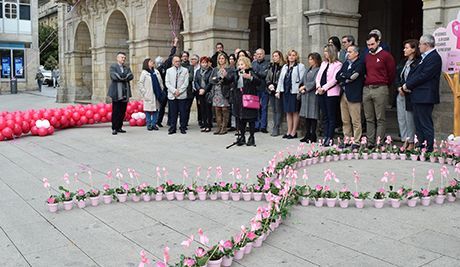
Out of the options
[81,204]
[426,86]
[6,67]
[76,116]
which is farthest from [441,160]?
[6,67]

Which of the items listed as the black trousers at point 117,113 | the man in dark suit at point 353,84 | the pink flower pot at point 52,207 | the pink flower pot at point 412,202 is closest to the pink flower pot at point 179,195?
the pink flower pot at point 52,207

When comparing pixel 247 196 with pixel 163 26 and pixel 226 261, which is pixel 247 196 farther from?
pixel 163 26

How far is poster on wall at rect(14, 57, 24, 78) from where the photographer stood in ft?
133

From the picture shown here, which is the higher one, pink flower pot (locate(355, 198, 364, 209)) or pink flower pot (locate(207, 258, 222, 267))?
pink flower pot (locate(355, 198, 364, 209))

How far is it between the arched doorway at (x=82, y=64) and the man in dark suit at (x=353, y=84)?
17.7 meters

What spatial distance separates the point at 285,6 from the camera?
35.8ft

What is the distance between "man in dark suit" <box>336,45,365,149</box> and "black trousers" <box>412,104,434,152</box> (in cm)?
111

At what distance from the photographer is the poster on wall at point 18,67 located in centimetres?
4059

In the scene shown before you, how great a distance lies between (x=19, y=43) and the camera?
40.9 meters

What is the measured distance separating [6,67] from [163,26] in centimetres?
2781

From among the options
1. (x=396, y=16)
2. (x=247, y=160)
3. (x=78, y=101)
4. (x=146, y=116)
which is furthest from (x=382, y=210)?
(x=78, y=101)

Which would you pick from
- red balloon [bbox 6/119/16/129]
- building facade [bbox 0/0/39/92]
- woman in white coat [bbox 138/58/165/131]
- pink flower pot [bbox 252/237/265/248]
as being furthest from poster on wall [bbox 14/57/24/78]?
pink flower pot [bbox 252/237/265/248]

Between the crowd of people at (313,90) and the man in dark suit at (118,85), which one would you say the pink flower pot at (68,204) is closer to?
the crowd of people at (313,90)

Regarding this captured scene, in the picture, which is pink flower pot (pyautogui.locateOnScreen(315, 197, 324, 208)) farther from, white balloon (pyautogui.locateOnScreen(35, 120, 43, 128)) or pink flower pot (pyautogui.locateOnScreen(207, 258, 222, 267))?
white balloon (pyautogui.locateOnScreen(35, 120, 43, 128))
